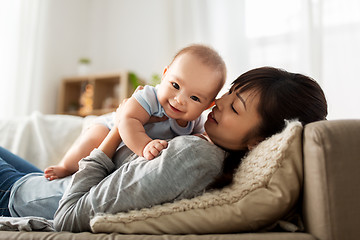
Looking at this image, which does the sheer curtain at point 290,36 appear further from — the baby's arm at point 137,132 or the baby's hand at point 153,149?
the baby's hand at point 153,149

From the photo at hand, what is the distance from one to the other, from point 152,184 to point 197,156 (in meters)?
0.13

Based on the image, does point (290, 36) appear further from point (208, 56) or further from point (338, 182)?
point (338, 182)

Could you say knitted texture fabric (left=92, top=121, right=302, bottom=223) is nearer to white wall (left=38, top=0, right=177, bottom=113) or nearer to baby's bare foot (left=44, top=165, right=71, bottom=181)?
baby's bare foot (left=44, top=165, right=71, bottom=181)

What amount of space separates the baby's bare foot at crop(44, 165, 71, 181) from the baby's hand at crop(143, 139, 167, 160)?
473 millimetres

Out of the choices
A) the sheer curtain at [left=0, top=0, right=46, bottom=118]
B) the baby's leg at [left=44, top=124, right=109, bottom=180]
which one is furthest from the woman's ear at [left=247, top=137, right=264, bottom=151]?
the sheer curtain at [left=0, top=0, right=46, bottom=118]

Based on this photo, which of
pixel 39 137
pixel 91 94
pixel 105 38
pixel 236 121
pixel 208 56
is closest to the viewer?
pixel 236 121

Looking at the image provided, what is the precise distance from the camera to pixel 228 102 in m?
0.98

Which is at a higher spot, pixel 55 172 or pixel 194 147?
pixel 194 147

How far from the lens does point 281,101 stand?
2.90 feet

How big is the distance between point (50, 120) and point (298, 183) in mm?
1602

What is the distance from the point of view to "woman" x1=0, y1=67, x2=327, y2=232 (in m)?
0.79

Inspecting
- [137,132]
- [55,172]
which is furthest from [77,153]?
[137,132]

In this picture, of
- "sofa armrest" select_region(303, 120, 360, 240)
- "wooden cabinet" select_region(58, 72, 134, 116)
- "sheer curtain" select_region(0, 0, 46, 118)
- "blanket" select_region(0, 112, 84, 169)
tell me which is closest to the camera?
"sofa armrest" select_region(303, 120, 360, 240)

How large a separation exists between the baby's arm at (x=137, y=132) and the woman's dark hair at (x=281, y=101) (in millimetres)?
192
